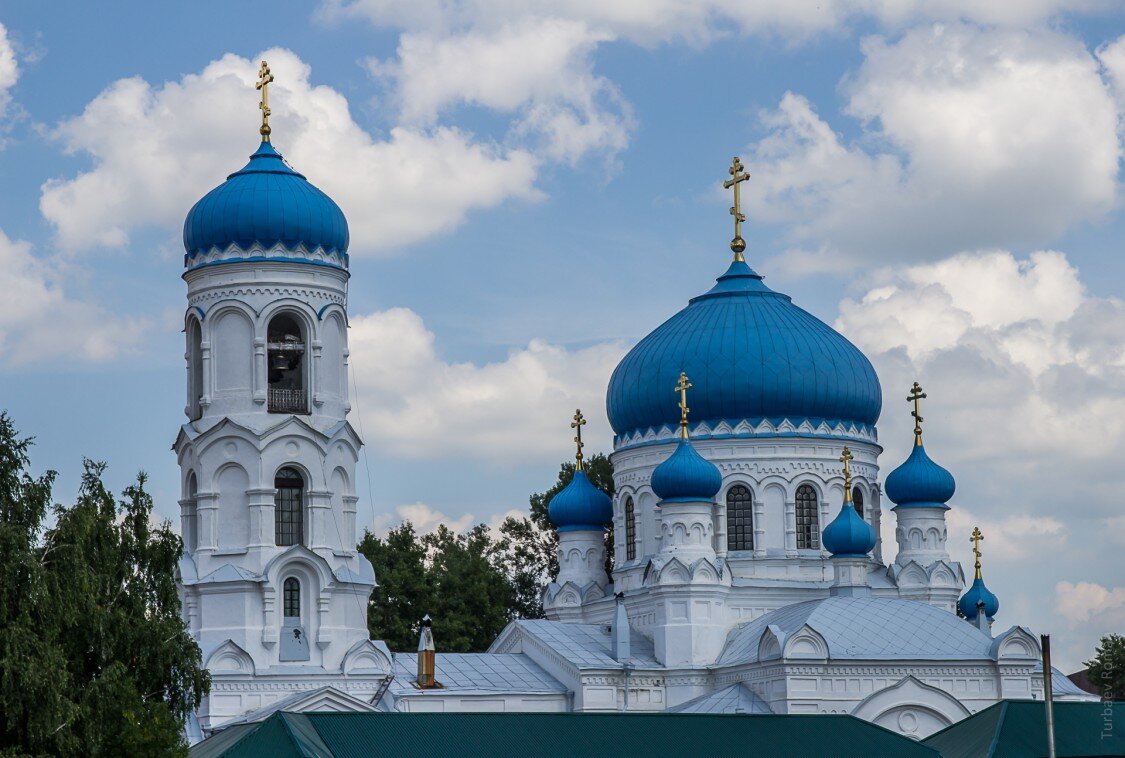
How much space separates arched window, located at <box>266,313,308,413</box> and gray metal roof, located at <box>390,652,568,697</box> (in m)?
4.50

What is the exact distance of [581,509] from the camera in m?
36.5

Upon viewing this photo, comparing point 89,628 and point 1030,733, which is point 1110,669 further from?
point 89,628

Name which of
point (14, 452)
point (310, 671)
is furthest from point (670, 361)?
point (14, 452)

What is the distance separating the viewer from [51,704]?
1953cm

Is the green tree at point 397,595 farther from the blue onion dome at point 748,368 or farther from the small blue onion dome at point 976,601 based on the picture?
the small blue onion dome at point 976,601

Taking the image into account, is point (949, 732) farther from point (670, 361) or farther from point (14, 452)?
point (14, 452)

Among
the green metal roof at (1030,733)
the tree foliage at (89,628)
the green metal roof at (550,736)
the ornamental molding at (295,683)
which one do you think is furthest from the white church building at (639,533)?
the tree foliage at (89,628)

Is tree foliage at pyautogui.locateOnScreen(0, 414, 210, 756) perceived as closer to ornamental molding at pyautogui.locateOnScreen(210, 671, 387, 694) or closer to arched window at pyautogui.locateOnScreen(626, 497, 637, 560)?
ornamental molding at pyautogui.locateOnScreen(210, 671, 387, 694)

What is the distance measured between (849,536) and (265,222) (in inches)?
402

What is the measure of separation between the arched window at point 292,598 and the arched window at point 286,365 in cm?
249

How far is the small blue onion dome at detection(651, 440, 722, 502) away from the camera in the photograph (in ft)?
108

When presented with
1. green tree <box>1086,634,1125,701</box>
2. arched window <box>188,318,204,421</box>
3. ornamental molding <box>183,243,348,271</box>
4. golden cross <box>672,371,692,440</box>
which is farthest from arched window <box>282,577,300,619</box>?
green tree <box>1086,634,1125,701</box>

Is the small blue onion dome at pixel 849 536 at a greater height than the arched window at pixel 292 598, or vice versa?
the small blue onion dome at pixel 849 536

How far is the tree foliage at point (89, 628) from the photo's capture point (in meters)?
19.6
